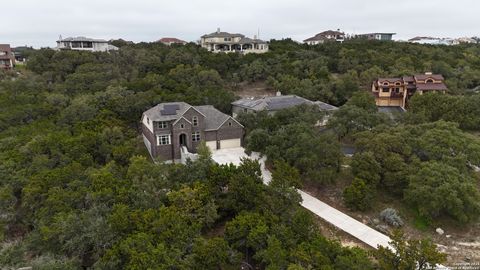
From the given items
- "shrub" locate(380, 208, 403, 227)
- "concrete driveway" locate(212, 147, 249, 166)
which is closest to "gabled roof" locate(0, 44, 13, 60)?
"concrete driveway" locate(212, 147, 249, 166)

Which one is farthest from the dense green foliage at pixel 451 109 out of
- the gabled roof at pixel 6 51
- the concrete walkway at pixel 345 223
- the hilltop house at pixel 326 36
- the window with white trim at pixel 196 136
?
the gabled roof at pixel 6 51

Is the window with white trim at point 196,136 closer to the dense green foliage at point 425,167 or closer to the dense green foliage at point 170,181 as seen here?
the dense green foliage at point 170,181

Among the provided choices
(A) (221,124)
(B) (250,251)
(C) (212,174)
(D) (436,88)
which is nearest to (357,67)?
(D) (436,88)

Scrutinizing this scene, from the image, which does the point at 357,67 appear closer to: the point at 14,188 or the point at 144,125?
the point at 144,125

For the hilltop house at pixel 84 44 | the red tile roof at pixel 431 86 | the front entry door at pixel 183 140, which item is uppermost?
the hilltop house at pixel 84 44

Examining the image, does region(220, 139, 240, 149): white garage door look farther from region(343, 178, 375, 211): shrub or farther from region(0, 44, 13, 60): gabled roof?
region(0, 44, 13, 60): gabled roof

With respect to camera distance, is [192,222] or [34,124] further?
[34,124]
